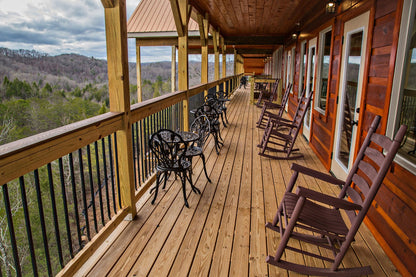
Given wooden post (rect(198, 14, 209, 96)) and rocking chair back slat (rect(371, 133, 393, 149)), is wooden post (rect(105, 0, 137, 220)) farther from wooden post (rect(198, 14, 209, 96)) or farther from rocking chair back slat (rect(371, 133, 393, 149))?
wooden post (rect(198, 14, 209, 96))

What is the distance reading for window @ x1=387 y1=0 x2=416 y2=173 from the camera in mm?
1926

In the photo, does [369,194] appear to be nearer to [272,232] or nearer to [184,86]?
[272,232]

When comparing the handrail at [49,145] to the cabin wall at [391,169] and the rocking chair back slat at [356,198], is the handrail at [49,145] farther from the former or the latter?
the cabin wall at [391,169]

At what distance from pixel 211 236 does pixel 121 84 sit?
1329 mm

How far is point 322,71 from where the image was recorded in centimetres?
455

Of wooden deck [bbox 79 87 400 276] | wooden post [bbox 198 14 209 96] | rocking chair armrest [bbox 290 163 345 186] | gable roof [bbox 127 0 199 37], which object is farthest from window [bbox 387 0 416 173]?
gable roof [bbox 127 0 199 37]

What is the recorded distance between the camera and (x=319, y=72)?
4.62 meters

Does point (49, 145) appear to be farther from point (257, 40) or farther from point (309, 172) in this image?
point (257, 40)

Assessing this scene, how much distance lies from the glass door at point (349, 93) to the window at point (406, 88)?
2.50ft

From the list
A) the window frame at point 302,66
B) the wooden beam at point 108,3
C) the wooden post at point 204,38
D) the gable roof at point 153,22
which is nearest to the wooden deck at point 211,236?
the wooden beam at point 108,3

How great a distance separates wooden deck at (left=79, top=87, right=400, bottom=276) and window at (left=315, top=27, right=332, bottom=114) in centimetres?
155

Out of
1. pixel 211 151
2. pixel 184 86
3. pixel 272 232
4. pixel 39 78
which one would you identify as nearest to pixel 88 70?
pixel 39 78

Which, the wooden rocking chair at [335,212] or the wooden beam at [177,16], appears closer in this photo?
the wooden rocking chair at [335,212]

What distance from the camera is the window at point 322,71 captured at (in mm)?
4402
